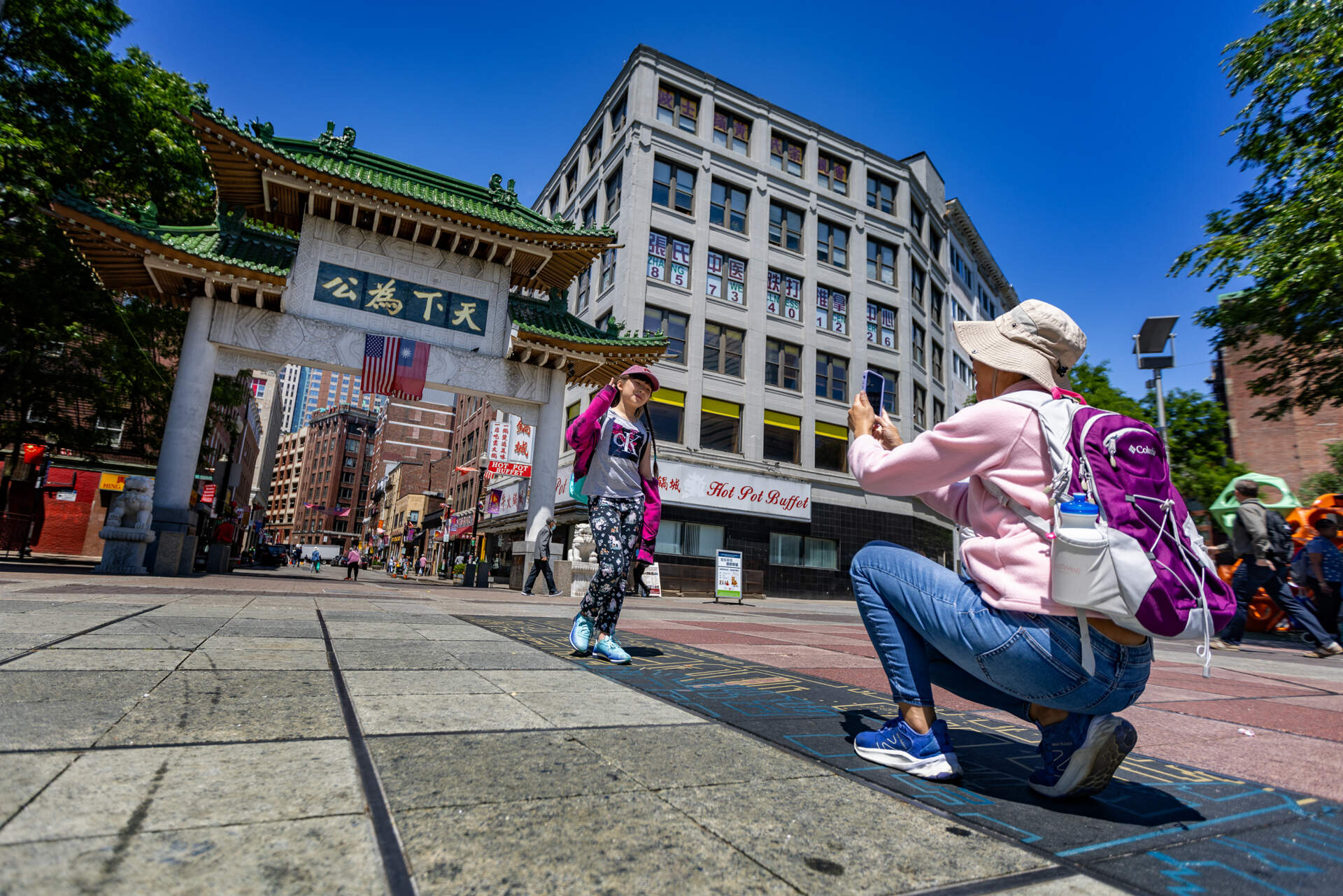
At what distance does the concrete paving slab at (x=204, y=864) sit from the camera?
3.72 ft

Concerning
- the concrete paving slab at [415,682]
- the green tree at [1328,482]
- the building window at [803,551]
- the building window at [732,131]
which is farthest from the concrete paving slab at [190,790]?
the green tree at [1328,482]

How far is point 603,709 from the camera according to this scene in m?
2.84

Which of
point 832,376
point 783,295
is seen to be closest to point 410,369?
point 783,295

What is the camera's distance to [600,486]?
14.5 ft

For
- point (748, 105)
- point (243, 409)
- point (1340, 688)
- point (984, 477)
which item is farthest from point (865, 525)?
point (243, 409)

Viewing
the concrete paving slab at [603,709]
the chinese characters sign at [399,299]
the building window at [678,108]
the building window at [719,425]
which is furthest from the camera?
the building window at [678,108]

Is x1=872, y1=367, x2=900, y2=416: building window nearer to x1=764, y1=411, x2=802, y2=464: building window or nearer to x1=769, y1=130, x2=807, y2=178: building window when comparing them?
x1=764, y1=411, x2=802, y2=464: building window

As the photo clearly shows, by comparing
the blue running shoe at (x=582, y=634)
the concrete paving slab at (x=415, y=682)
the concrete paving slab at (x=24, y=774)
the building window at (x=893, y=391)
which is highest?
the building window at (x=893, y=391)

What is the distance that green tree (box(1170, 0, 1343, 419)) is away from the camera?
1219cm

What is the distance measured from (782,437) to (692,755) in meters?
25.1

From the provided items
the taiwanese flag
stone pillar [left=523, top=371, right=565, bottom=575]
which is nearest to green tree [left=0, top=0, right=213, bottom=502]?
the taiwanese flag

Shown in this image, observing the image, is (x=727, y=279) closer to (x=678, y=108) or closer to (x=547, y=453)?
(x=678, y=108)

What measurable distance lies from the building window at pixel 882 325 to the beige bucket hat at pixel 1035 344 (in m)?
28.6

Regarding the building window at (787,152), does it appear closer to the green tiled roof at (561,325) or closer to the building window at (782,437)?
the building window at (782,437)
